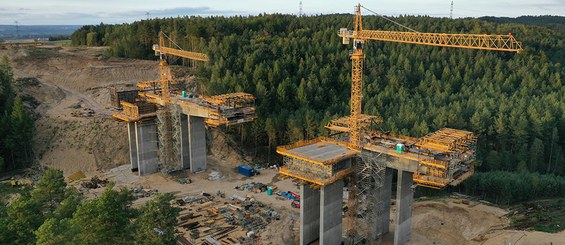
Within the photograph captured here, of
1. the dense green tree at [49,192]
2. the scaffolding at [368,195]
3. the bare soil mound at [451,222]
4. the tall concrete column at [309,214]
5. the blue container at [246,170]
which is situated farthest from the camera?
the blue container at [246,170]

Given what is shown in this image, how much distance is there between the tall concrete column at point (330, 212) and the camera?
39.6 metres

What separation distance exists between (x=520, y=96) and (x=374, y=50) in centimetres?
3481

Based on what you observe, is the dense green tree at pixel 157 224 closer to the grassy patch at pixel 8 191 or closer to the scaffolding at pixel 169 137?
the grassy patch at pixel 8 191

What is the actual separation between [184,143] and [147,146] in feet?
17.1

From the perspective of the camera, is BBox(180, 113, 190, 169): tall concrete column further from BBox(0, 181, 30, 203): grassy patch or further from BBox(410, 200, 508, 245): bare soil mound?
BBox(410, 200, 508, 245): bare soil mound

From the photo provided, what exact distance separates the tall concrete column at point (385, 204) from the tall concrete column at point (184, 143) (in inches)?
1243

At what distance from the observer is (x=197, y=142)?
62.8 metres

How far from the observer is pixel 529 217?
163 feet

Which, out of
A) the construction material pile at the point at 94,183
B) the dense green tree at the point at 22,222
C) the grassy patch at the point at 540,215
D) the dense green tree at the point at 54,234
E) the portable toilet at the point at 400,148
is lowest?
the grassy patch at the point at 540,215

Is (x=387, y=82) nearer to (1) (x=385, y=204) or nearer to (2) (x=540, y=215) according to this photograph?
(2) (x=540, y=215)

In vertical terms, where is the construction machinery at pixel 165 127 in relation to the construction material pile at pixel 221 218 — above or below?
above

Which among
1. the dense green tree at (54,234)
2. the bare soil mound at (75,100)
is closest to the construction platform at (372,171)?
the dense green tree at (54,234)

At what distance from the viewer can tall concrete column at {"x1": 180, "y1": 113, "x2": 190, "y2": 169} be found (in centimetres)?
6281

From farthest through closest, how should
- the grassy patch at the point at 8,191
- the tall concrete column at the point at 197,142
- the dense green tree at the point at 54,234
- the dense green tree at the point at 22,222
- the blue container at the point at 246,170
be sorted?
the blue container at the point at 246,170 → the tall concrete column at the point at 197,142 → the grassy patch at the point at 8,191 → the dense green tree at the point at 22,222 → the dense green tree at the point at 54,234
